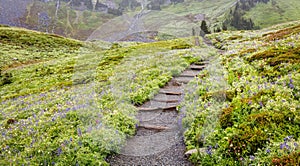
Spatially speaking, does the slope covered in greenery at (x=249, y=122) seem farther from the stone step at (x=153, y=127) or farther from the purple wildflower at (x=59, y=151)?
the purple wildflower at (x=59, y=151)

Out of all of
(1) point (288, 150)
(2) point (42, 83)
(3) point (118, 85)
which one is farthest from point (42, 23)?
(1) point (288, 150)

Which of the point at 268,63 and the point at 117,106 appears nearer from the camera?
the point at 117,106

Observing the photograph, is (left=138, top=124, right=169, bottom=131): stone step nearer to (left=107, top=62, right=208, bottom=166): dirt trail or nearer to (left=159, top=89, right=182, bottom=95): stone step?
(left=107, top=62, right=208, bottom=166): dirt trail

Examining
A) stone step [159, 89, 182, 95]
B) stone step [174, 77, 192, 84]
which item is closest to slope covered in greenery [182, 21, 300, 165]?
stone step [159, 89, 182, 95]

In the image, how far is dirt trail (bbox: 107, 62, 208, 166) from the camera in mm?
7902

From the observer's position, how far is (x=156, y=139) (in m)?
9.12

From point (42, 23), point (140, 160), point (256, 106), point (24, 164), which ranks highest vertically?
point (42, 23)

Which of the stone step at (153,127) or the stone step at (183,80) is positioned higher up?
the stone step at (183,80)

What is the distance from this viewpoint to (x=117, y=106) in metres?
11.6

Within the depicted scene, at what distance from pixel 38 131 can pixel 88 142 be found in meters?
2.56

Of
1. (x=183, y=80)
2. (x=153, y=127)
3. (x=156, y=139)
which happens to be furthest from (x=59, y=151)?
(x=183, y=80)

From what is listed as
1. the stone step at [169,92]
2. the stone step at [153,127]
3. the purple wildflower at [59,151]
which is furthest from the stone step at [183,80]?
the purple wildflower at [59,151]

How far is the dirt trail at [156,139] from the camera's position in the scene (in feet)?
25.9

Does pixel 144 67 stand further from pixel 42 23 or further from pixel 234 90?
pixel 42 23
